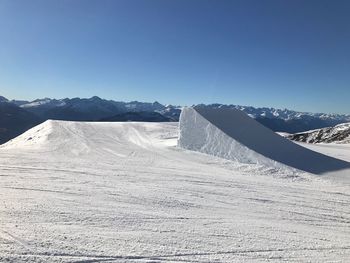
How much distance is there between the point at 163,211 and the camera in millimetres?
6715

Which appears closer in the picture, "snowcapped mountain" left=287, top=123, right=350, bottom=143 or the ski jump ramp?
the ski jump ramp

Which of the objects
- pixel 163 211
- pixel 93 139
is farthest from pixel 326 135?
pixel 163 211

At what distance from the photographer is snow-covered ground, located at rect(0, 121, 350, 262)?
4859 millimetres

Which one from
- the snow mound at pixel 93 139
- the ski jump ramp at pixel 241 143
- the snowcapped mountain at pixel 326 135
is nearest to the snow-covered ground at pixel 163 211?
the ski jump ramp at pixel 241 143

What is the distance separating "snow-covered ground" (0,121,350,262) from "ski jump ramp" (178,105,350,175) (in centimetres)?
69

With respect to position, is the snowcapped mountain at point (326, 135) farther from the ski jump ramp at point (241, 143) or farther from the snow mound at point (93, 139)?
the ski jump ramp at point (241, 143)

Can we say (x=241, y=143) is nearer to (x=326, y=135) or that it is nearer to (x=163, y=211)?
(x=163, y=211)

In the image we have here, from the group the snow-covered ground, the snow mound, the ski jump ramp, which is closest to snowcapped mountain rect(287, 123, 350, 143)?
the snow mound

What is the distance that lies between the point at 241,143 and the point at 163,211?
7.00m

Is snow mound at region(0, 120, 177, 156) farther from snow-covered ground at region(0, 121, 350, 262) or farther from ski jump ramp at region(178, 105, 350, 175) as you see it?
ski jump ramp at region(178, 105, 350, 175)

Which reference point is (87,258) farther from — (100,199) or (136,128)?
(136,128)

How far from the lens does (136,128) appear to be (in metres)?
21.6

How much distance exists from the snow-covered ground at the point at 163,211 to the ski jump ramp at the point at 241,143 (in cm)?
69

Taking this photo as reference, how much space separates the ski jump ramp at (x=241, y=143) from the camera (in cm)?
1220
